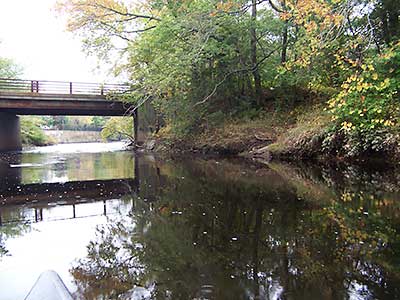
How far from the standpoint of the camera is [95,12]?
17672 mm

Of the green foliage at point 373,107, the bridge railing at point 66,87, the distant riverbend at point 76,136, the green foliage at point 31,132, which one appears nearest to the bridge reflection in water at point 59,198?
the green foliage at point 373,107

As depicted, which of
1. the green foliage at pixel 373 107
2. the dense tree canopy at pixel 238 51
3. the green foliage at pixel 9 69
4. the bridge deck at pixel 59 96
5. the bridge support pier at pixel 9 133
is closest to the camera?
the green foliage at pixel 373 107

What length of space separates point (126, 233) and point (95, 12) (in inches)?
637

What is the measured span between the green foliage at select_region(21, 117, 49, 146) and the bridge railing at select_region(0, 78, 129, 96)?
17.0 m

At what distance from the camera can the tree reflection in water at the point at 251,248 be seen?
2.73m

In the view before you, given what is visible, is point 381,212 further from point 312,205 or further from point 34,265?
point 34,265

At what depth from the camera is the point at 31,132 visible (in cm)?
4003

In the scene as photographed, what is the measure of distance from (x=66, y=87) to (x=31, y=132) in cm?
2064

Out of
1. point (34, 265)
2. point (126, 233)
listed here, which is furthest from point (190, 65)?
point (34, 265)

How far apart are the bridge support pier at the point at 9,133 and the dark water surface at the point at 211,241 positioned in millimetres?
21906

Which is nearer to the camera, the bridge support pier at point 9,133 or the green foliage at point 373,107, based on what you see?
the green foliage at point 373,107

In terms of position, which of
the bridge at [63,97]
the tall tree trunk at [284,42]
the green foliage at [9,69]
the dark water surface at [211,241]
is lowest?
the dark water surface at [211,241]

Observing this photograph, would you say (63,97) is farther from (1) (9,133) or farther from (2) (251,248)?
(2) (251,248)

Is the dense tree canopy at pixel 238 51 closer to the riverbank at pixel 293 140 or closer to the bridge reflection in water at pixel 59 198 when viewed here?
the riverbank at pixel 293 140
